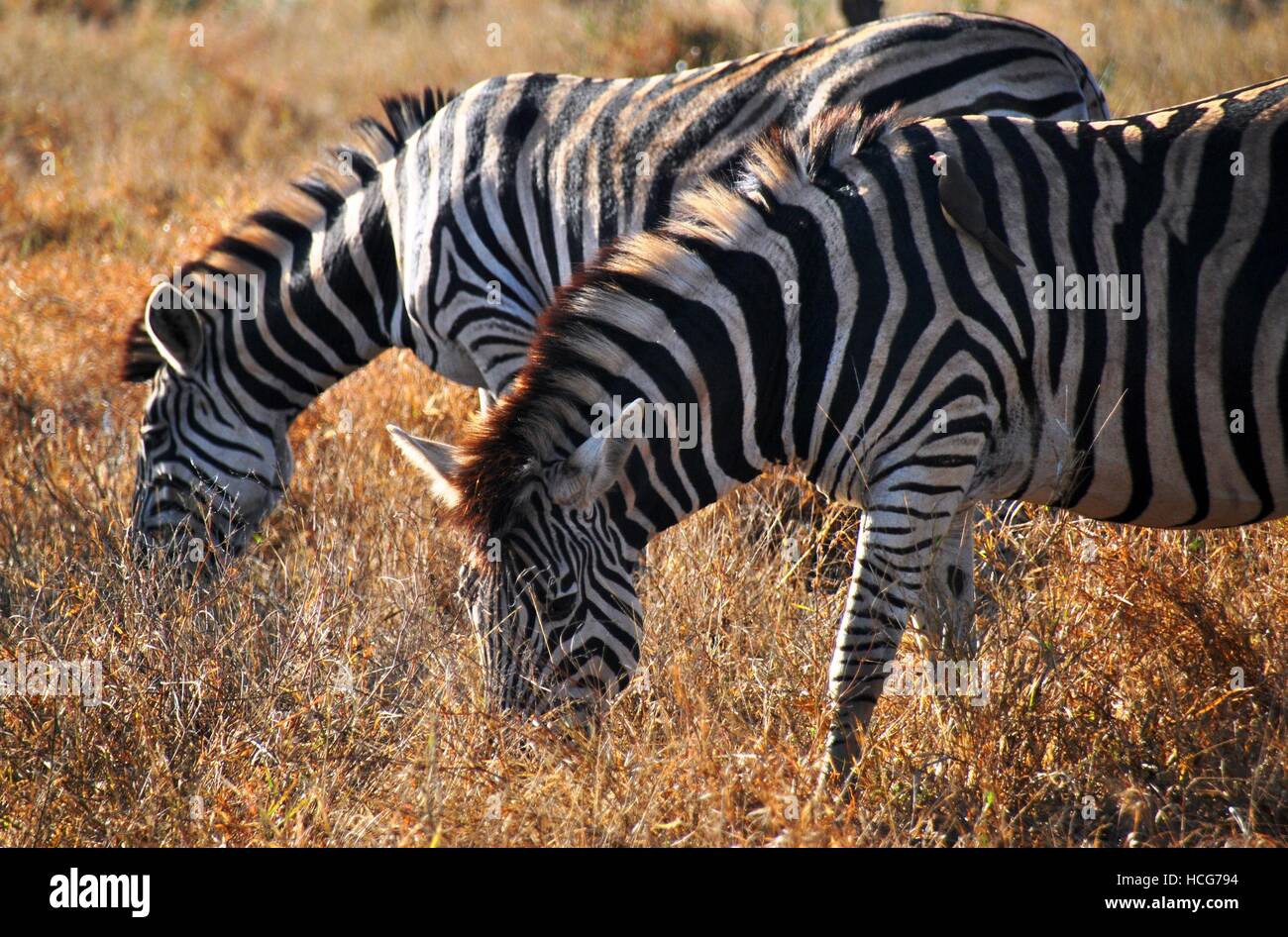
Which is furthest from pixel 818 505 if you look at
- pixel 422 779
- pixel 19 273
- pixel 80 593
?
pixel 19 273

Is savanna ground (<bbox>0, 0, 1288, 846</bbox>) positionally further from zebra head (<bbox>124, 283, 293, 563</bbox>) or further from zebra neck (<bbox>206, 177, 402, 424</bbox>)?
zebra neck (<bbox>206, 177, 402, 424</bbox>)

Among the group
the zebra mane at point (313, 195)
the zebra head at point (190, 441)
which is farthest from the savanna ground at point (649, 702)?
the zebra mane at point (313, 195)

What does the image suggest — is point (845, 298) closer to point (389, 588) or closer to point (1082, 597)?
point (1082, 597)

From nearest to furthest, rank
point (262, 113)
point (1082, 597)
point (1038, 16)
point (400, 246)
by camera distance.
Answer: point (1082, 597) < point (400, 246) < point (262, 113) < point (1038, 16)

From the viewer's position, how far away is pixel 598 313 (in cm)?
357

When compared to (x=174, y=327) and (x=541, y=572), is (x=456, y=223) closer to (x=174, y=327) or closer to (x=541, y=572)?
(x=174, y=327)

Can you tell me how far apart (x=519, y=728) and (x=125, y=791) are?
1168 mm

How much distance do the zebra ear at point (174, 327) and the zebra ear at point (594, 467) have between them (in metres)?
2.82

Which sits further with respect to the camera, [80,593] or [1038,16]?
[1038,16]

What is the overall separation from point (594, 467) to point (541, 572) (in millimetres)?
369

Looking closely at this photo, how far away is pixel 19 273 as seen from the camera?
323 inches

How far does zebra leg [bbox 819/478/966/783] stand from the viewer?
133 inches

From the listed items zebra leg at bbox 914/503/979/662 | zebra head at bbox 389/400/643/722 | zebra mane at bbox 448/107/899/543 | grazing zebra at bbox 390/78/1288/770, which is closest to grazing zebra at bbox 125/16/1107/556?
zebra mane at bbox 448/107/899/543

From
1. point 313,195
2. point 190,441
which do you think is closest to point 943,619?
point 190,441
